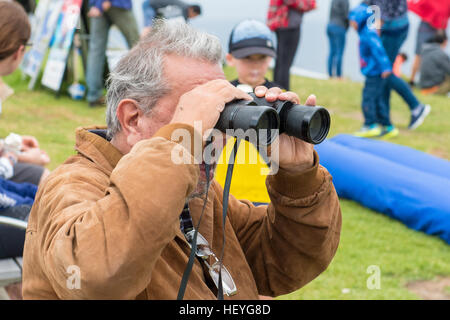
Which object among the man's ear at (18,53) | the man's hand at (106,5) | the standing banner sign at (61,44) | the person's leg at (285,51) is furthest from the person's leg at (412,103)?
the man's ear at (18,53)

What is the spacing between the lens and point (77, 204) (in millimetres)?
1347

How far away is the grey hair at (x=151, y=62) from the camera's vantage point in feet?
5.29

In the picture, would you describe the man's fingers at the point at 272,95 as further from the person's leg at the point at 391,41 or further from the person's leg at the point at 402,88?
the person's leg at the point at 402,88

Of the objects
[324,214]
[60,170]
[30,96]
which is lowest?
[30,96]

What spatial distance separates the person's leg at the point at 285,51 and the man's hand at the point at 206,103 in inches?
207

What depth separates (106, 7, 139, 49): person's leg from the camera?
7.02m

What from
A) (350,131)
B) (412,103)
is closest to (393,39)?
(412,103)

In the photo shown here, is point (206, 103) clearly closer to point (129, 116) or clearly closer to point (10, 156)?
point (129, 116)

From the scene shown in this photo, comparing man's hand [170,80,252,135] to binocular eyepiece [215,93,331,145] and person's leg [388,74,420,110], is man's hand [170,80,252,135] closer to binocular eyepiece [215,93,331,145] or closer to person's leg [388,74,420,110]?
binocular eyepiece [215,93,331,145]

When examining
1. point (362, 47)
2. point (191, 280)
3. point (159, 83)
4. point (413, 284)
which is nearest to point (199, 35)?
point (159, 83)

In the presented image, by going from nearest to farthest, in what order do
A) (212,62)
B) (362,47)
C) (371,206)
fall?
(212,62) < (371,206) < (362,47)

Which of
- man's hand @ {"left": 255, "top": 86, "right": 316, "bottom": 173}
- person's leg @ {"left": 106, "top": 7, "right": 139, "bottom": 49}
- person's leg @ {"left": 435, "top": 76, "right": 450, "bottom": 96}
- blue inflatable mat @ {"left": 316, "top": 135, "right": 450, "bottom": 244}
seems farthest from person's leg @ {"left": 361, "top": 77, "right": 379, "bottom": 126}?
man's hand @ {"left": 255, "top": 86, "right": 316, "bottom": 173}

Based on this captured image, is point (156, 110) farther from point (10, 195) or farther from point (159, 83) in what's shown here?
point (10, 195)

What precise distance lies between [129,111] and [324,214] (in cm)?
68
